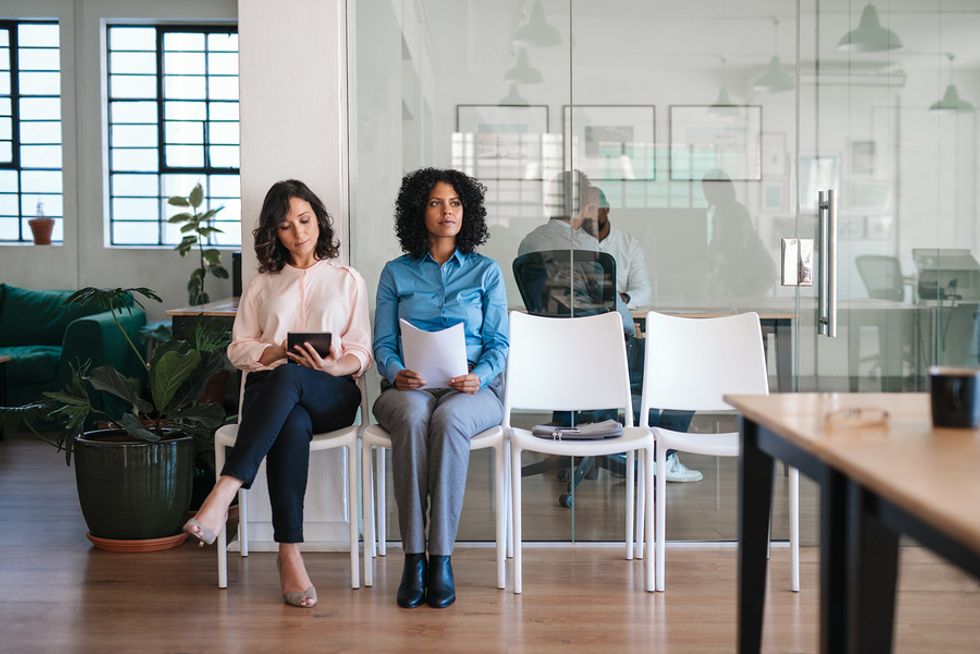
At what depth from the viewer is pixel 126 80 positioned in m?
7.99

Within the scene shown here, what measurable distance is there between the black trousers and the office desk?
4.20 ft

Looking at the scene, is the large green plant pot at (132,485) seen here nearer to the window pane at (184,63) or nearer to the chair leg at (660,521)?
the chair leg at (660,521)

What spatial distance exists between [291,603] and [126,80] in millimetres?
5964

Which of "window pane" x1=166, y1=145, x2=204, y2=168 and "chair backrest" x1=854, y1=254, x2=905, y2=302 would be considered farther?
"window pane" x1=166, y1=145, x2=204, y2=168

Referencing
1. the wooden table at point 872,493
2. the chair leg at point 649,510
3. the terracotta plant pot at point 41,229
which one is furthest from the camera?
the terracotta plant pot at point 41,229

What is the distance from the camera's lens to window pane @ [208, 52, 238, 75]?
26.6 ft

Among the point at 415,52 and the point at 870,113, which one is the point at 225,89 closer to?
the point at 415,52

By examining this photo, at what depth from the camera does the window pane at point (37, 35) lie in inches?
311

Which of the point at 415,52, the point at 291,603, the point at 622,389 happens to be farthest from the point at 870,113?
the point at 291,603

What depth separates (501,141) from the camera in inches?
152

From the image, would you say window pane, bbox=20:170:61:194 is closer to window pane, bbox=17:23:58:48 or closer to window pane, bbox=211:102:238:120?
window pane, bbox=17:23:58:48

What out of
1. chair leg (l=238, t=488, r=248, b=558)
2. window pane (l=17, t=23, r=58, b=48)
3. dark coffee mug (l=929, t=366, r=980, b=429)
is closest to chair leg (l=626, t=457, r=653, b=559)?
chair leg (l=238, t=488, r=248, b=558)

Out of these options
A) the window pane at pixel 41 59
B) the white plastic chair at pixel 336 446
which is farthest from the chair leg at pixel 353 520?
the window pane at pixel 41 59

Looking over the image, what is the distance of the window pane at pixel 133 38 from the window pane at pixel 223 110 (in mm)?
626
